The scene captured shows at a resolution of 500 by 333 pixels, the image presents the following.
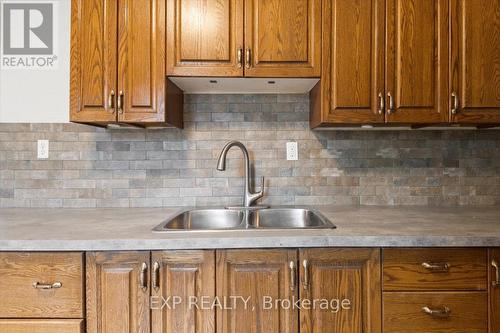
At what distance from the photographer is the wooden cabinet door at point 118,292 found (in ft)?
3.73

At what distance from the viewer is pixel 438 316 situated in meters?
1.15

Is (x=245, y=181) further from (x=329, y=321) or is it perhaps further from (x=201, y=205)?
(x=329, y=321)

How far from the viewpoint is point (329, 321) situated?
117 cm

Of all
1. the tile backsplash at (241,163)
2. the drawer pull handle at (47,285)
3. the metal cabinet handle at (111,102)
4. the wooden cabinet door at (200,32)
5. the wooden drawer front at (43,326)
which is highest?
the wooden cabinet door at (200,32)

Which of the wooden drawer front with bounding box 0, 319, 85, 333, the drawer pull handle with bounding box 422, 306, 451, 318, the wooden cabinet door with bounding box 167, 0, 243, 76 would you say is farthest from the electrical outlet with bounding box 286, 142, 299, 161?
the wooden drawer front with bounding box 0, 319, 85, 333

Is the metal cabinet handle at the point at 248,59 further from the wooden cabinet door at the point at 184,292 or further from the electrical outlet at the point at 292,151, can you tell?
the wooden cabinet door at the point at 184,292

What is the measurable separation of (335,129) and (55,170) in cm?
167

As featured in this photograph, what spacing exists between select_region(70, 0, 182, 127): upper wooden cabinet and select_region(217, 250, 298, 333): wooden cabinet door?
86 centimetres

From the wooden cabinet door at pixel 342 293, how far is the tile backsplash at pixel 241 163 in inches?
28.5

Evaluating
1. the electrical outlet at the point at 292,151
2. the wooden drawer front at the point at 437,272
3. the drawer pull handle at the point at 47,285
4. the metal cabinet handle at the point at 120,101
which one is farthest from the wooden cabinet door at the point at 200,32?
the wooden drawer front at the point at 437,272

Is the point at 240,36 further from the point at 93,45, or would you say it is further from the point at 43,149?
the point at 43,149

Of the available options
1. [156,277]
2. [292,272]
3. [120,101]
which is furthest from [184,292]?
[120,101]

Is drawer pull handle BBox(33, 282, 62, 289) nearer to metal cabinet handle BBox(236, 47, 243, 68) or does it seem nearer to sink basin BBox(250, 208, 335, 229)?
sink basin BBox(250, 208, 335, 229)

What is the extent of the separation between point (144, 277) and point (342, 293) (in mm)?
728
